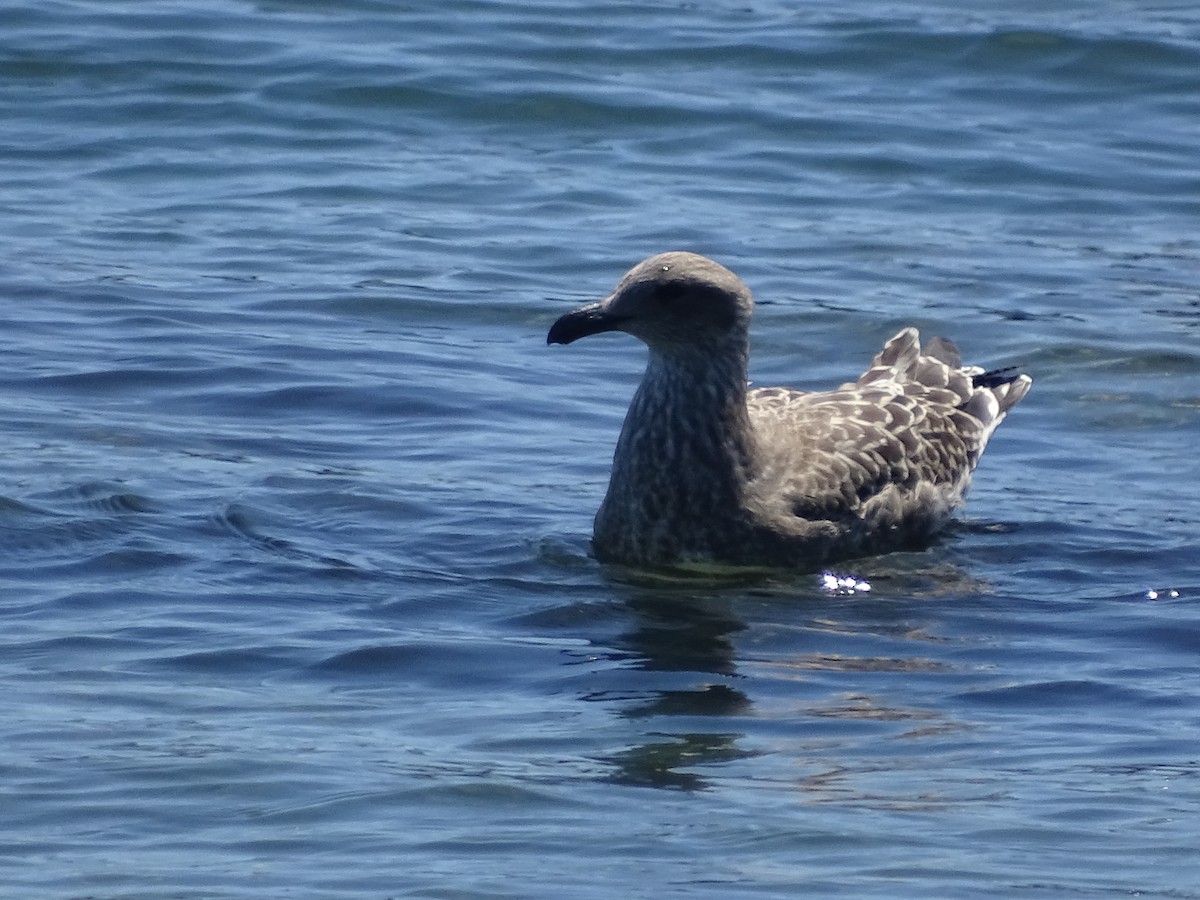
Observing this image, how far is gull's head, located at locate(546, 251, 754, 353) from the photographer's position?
848 cm

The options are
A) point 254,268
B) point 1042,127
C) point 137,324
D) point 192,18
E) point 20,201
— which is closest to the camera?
point 137,324

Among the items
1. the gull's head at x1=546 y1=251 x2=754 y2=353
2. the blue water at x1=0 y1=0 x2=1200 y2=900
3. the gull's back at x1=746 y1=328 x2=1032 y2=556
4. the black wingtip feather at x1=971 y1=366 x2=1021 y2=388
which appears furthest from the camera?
the black wingtip feather at x1=971 y1=366 x2=1021 y2=388

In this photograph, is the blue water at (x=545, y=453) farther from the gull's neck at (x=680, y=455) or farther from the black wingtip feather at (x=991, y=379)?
the black wingtip feather at (x=991, y=379)

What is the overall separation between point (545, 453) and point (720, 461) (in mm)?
1526

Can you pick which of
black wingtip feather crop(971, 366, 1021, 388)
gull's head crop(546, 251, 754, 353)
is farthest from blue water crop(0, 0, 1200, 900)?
gull's head crop(546, 251, 754, 353)

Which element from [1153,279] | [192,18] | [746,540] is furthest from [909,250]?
[192,18]

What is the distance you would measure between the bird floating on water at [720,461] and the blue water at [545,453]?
0.59ft

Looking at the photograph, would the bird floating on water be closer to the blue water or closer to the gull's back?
the gull's back

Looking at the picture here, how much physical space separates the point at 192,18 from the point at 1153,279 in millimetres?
7988

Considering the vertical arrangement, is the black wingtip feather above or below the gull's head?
below

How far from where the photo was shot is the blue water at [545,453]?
5.98 m

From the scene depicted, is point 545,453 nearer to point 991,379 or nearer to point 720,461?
point 720,461

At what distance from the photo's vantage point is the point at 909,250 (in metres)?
13.7

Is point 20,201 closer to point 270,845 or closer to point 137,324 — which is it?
point 137,324
